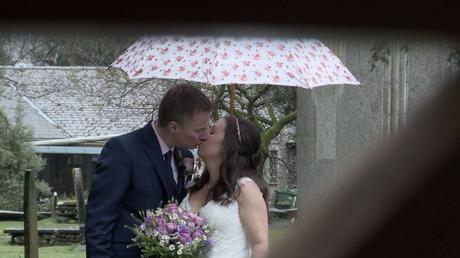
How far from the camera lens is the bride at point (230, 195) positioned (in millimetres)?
2951

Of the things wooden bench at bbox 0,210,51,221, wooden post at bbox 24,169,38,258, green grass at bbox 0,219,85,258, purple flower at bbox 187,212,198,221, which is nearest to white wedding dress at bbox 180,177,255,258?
purple flower at bbox 187,212,198,221

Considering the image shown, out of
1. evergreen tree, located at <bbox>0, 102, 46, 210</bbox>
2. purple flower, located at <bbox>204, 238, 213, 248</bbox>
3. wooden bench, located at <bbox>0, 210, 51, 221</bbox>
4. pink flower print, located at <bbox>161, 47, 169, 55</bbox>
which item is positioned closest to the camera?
purple flower, located at <bbox>204, 238, 213, 248</bbox>

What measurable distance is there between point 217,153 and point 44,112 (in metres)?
28.0

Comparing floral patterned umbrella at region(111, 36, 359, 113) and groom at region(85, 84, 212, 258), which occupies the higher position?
floral patterned umbrella at region(111, 36, 359, 113)

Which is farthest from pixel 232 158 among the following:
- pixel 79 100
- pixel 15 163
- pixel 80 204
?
pixel 79 100

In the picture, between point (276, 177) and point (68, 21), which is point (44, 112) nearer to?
point (276, 177)

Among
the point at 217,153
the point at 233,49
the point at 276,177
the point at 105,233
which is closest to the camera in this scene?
the point at 105,233

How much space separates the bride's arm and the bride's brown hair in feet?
0.12

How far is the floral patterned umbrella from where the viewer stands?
4.92 meters

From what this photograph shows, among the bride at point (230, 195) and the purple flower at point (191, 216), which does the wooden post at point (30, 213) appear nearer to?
the bride at point (230, 195)

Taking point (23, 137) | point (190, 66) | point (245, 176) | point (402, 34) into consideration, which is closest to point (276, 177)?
point (23, 137)

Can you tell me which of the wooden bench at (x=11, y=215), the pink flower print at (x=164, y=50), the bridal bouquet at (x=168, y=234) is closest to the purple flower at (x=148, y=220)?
the bridal bouquet at (x=168, y=234)

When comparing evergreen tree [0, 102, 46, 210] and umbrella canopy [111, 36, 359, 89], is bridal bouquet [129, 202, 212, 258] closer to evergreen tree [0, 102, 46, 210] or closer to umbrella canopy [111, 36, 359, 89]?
umbrella canopy [111, 36, 359, 89]

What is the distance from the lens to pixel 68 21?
326mm
